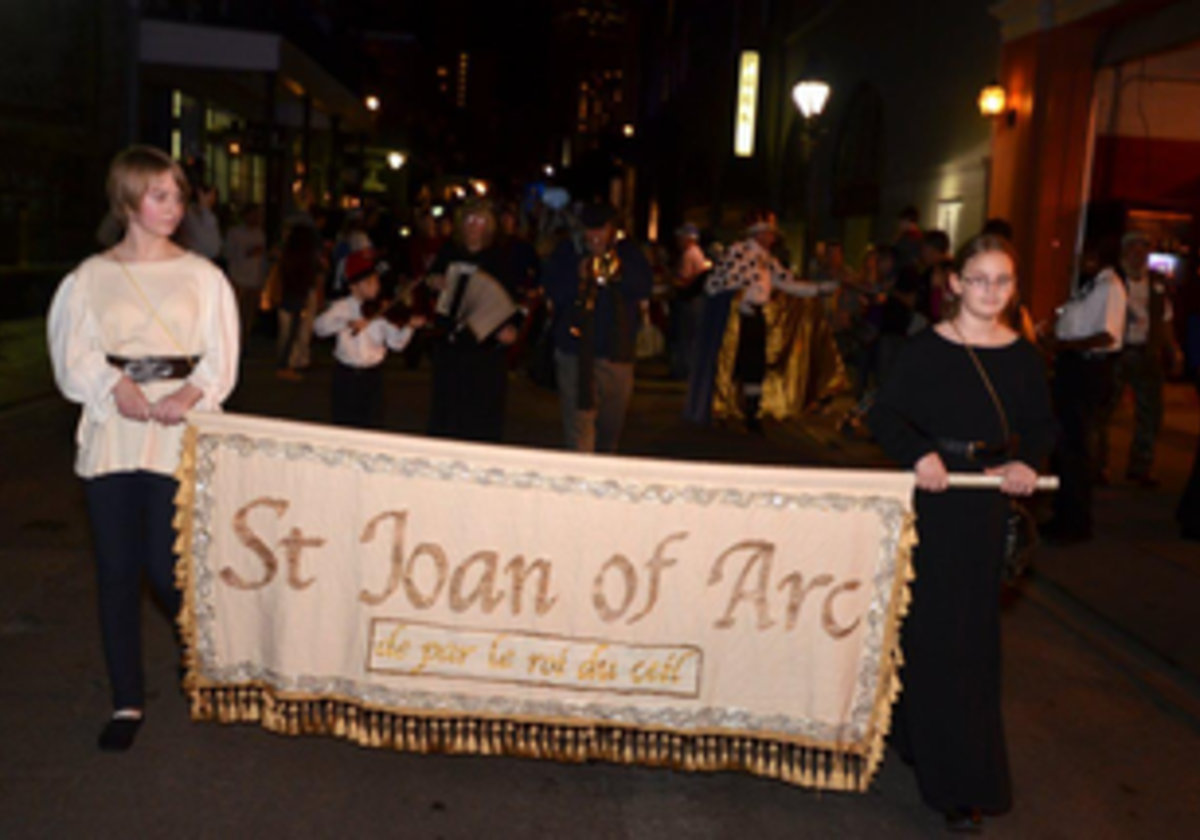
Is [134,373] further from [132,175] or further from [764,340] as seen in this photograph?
[764,340]

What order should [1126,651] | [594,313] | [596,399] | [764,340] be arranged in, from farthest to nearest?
[764,340] < [596,399] < [594,313] < [1126,651]

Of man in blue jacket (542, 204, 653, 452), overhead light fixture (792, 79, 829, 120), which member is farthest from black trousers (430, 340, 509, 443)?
overhead light fixture (792, 79, 829, 120)

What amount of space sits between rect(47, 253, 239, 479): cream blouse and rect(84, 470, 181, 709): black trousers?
3.3 inches

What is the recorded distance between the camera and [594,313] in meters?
8.67

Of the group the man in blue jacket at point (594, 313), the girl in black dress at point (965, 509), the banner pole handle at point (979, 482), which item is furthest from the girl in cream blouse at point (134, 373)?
the man in blue jacket at point (594, 313)

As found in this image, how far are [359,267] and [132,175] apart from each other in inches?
139

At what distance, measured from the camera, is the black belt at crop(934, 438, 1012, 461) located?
4348 mm

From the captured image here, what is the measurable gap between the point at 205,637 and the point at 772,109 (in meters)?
27.6

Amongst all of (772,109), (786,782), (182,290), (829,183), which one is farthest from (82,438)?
(772,109)

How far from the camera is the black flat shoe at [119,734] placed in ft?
14.9

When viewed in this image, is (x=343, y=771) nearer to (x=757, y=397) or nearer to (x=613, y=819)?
(x=613, y=819)

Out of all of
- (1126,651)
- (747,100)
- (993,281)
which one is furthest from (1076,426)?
(747,100)

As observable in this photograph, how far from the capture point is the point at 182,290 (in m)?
4.54

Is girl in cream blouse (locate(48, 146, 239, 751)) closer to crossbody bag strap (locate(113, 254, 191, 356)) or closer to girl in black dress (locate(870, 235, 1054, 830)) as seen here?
crossbody bag strap (locate(113, 254, 191, 356))
